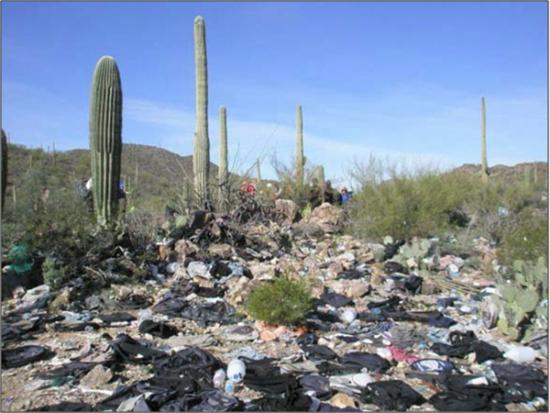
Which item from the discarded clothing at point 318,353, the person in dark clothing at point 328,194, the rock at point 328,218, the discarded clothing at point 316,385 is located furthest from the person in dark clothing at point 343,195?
the discarded clothing at point 316,385

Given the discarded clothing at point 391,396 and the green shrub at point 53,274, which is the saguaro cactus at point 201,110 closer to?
the green shrub at point 53,274

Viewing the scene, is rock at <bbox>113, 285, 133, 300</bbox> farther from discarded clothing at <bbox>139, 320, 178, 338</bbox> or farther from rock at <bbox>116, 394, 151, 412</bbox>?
rock at <bbox>116, 394, 151, 412</bbox>

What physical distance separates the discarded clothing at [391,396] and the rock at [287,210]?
883 cm

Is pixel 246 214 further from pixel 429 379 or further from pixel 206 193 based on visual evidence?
pixel 429 379

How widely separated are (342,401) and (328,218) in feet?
29.8

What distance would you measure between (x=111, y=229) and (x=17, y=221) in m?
1.39

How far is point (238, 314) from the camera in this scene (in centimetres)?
609

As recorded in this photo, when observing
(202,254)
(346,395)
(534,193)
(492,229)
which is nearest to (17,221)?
(202,254)

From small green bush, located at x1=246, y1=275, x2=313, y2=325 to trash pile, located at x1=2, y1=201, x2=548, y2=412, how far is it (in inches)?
5.4

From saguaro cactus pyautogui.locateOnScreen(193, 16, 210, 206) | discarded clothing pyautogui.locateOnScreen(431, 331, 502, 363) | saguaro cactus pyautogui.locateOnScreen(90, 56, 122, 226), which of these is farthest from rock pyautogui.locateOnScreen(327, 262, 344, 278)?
saguaro cactus pyautogui.locateOnScreen(193, 16, 210, 206)

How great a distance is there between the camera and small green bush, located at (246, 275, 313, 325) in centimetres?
539

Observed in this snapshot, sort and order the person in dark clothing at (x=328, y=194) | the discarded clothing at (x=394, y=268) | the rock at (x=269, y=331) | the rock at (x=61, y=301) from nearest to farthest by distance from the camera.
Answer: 1. the rock at (x=269, y=331)
2. the rock at (x=61, y=301)
3. the discarded clothing at (x=394, y=268)
4. the person in dark clothing at (x=328, y=194)

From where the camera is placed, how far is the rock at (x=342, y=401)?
378 cm

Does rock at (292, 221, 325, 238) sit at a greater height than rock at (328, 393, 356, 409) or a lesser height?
greater
